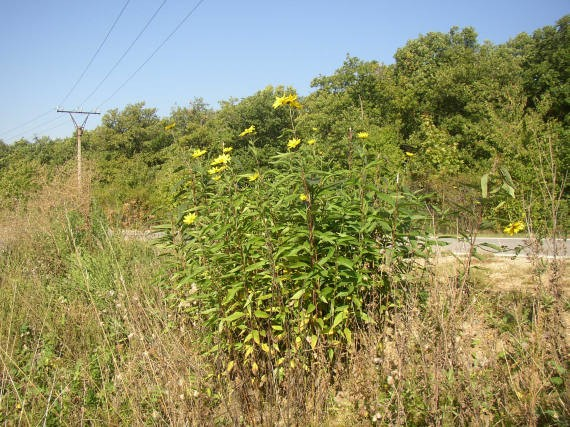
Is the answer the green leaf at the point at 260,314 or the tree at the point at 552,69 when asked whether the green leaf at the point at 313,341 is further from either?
the tree at the point at 552,69

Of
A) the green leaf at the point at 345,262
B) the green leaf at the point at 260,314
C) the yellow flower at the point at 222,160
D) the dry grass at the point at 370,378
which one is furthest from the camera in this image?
the yellow flower at the point at 222,160

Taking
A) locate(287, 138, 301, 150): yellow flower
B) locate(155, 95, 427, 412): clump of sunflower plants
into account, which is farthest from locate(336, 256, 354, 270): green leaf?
locate(287, 138, 301, 150): yellow flower

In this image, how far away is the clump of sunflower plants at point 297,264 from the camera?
203 centimetres

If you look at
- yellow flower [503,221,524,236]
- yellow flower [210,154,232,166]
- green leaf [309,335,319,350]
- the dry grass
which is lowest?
the dry grass

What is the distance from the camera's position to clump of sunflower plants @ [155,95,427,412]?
2033 mm

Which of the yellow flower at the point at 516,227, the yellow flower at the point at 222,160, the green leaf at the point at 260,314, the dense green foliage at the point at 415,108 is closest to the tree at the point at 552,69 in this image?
the dense green foliage at the point at 415,108

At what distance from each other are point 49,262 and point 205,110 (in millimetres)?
42852

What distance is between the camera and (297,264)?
203cm

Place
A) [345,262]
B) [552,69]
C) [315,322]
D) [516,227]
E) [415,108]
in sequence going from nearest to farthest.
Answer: [345,262] < [315,322] < [516,227] < [552,69] < [415,108]

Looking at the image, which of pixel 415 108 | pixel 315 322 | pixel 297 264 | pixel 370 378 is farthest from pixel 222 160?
pixel 415 108

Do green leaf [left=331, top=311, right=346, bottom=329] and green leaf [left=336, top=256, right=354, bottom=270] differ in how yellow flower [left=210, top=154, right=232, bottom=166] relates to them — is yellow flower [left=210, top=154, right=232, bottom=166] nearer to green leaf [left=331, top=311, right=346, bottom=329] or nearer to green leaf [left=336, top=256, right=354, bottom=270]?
green leaf [left=336, top=256, right=354, bottom=270]

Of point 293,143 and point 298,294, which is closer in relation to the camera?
point 298,294

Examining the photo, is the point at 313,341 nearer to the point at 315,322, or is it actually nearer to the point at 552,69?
the point at 315,322

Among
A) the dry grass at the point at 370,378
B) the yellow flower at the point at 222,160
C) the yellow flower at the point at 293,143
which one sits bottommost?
the dry grass at the point at 370,378
